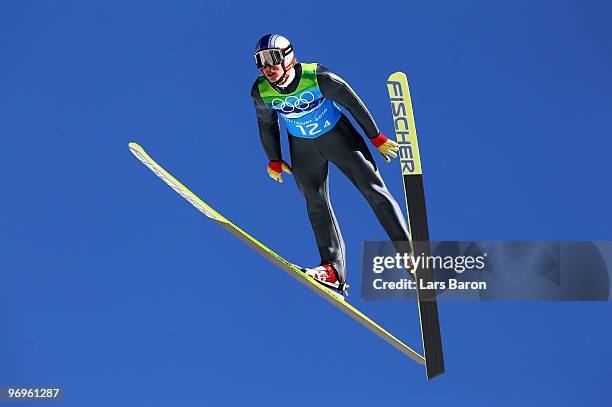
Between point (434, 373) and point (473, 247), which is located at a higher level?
point (473, 247)

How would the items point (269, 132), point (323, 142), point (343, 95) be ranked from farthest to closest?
point (269, 132) → point (323, 142) → point (343, 95)

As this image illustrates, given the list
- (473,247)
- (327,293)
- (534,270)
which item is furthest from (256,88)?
(534,270)

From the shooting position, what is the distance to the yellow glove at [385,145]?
4.31m

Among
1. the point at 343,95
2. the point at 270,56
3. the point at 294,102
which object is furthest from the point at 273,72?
the point at 343,95

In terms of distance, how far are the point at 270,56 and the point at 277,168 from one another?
0.59m

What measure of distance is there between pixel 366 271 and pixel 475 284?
554 mm

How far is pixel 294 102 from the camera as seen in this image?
4.27 metres

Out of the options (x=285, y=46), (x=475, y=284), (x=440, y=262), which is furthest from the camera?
(x=475, y=284)

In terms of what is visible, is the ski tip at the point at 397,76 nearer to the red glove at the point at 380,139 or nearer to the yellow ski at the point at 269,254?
the red glove at the point at 380,139

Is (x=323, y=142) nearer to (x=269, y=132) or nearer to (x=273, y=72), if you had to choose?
(x=269, y=132)

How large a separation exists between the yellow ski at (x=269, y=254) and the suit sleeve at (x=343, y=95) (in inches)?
26.5

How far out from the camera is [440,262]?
4.48 m

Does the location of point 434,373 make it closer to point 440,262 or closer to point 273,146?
point 440,262

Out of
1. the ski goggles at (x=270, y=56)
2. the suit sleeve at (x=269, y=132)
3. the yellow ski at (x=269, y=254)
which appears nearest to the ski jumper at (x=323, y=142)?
the suit sleeve at (x=269, y=132)
